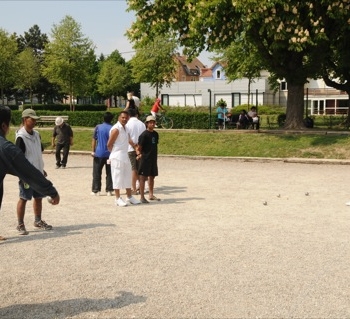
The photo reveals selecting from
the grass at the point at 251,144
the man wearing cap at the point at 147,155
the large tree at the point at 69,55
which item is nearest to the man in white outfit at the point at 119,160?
the man wearing cap at the point at 147,155

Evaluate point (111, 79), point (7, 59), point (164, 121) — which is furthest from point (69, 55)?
point (111, 79)

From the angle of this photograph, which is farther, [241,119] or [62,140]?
[241,119]

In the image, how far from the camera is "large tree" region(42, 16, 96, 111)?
4856 centimetres

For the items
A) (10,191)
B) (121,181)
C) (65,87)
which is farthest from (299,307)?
(65,87)

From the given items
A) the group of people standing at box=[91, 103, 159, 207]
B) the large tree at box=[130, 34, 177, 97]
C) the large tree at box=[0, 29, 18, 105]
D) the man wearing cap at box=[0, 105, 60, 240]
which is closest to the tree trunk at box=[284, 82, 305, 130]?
the group of people standing at box=[91, 103, 159, 207]

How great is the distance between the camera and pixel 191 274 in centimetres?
540

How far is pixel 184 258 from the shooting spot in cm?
601

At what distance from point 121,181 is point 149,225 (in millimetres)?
1865

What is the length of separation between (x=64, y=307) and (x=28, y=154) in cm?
346

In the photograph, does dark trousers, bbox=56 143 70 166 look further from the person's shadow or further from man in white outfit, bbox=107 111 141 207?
the person's shadow

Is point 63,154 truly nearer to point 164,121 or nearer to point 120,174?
point 120,174

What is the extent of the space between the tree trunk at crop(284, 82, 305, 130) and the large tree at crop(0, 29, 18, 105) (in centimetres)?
3525

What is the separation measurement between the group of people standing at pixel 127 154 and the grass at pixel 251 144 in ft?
27.3

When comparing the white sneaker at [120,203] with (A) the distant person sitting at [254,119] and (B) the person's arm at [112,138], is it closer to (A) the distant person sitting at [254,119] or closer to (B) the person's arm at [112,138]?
(B) the person's arm at [112,138]
